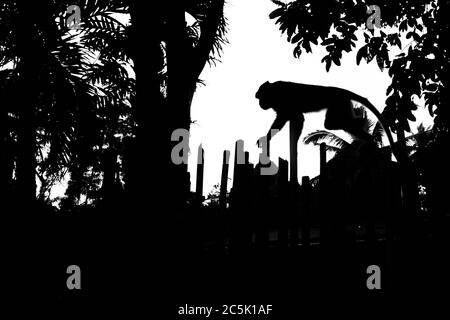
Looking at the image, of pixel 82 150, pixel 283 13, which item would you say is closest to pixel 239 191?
pixel 283 13

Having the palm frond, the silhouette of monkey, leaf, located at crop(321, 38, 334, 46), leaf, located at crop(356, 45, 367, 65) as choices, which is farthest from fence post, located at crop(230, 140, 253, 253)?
the palm frond

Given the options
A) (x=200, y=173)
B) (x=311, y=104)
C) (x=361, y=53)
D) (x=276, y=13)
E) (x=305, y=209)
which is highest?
(x=276, y=13)

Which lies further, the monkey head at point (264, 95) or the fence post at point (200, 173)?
the monkey head at point (264, 95)

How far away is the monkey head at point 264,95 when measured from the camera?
5.53 metres

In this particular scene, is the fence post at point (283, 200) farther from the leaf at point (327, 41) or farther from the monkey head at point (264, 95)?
the monkey head at point (264, 95)

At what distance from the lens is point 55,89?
18.7 feet

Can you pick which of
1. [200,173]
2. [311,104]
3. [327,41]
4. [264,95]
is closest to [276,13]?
[327,41]

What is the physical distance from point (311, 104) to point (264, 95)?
657 millimetres

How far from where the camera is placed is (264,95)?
5543 mm

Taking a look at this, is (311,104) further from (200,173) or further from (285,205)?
(200,173)

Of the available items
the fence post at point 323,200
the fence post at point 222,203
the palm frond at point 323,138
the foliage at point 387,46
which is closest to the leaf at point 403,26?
the foliage at point 387,46

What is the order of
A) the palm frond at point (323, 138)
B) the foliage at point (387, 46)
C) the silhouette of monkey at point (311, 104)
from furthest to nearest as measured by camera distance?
the palm frond at point (323, 138)
the silhouette of monkey at point (311, 104)
the foliage at point (387, 46)
